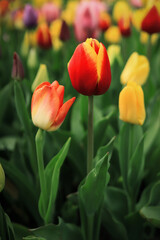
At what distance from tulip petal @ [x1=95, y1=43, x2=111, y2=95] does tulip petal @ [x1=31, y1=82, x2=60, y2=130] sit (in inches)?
3.8

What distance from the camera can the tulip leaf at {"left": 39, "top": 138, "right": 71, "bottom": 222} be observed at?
2.50 ft

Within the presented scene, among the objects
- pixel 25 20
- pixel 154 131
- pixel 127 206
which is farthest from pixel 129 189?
pixel 25 20

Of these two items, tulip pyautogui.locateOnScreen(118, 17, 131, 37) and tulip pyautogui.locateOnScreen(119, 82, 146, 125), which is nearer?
Answer: tulip pyautogui.locateOnScreen(119, 82, 146, 125)

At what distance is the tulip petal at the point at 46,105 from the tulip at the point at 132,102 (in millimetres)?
188

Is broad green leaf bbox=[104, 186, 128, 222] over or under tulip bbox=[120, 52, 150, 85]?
under

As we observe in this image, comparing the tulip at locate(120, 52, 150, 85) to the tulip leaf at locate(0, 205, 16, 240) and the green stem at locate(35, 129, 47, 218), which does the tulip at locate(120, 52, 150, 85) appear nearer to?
the green stem at locate(35, 129, 47, 218)

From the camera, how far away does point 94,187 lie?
778 mm

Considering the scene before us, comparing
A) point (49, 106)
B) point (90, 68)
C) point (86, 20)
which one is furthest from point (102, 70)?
point (86, 20)

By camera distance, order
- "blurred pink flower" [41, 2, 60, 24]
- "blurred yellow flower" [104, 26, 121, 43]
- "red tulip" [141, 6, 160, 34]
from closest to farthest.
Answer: "red tulip" [141, 6, 160, 34]
"blurred yellow flower" [104, 26, 121, 43]
"blurred pink flower" [41, 2, 60, 24]

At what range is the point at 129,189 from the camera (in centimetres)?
95

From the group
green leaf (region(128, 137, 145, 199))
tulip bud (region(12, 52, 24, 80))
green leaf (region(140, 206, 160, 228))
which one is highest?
tulip bud (region(12, 52, 24, 80))

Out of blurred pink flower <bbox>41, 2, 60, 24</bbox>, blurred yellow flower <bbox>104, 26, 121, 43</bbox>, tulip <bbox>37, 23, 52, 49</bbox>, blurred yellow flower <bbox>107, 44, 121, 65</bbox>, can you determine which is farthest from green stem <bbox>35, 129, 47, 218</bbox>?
blurred pink flower <bbox>41, 2, 60, 24</bbox>

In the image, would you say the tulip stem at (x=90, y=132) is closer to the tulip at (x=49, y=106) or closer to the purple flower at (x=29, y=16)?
the tulip at (x=49, y=106)

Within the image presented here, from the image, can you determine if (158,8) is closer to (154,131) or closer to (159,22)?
(159,22)
